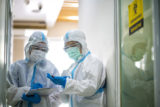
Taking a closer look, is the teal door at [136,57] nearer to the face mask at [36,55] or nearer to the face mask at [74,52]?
the face mask at [74,52]

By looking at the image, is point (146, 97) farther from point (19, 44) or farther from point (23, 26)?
point (19, 44)

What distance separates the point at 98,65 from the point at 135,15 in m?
0.85

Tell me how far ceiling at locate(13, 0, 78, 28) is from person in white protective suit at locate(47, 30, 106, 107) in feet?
8.89

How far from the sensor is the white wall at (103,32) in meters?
2.62

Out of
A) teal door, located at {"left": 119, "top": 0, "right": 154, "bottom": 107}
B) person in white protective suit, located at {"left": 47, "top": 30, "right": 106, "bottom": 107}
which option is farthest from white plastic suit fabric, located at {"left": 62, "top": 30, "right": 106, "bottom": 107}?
teal door, located at {"left": 119, "top": 0, "right": 154, "bottom": 107}

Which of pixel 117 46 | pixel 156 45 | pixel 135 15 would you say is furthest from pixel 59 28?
pixel 156 45

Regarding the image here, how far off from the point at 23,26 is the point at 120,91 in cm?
576

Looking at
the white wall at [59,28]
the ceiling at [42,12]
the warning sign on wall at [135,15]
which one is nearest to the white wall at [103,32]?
the warning sign on wall at [135,15]

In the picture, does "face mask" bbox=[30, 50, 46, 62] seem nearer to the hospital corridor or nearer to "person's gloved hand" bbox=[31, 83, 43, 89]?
the hospital corridor

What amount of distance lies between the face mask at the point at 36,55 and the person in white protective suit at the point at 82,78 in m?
0.27

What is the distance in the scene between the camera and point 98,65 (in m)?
2.65

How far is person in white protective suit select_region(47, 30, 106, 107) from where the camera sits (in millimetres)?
2506

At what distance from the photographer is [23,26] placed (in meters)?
7.60

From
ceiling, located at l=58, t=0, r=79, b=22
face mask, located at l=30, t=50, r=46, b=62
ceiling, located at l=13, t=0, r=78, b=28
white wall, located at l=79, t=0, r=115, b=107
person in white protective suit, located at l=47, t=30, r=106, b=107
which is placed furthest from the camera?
ceiling, located at l=58, t=0, r=79, b=22
